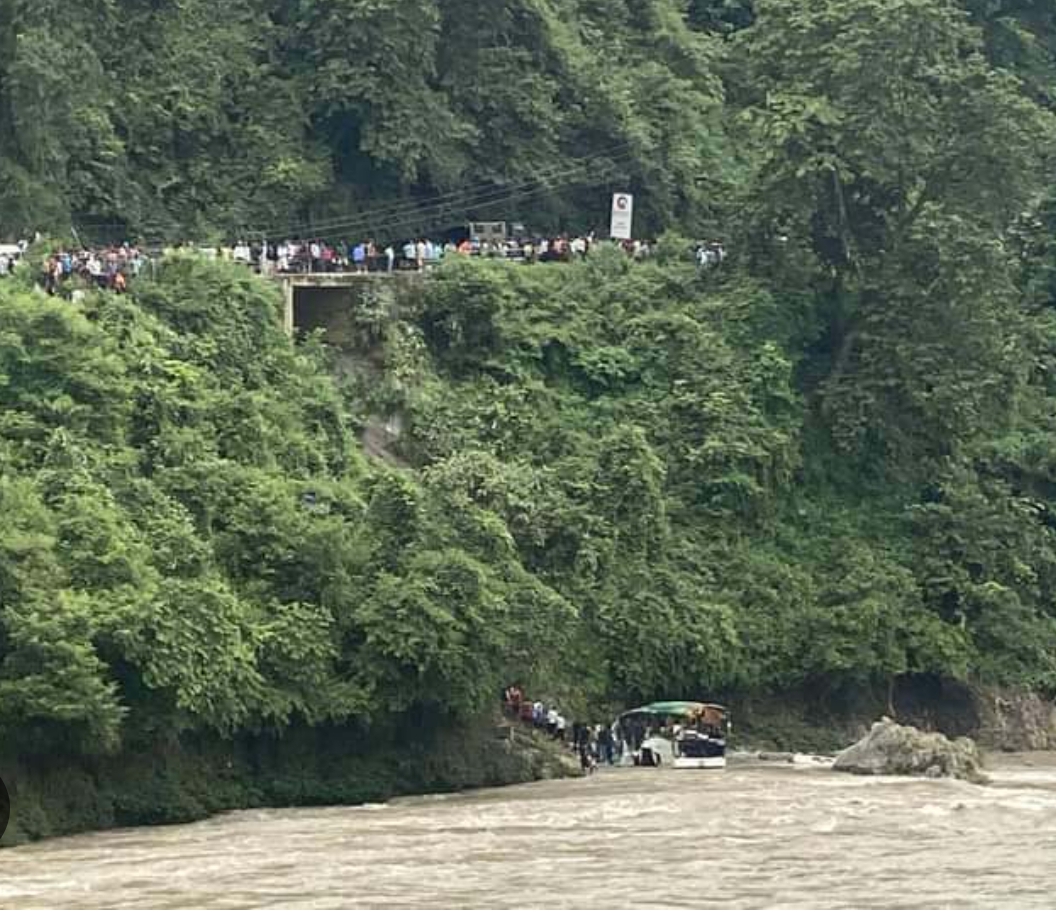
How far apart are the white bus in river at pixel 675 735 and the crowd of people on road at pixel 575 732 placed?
0.08 m

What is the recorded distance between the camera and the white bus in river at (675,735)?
1738 inches

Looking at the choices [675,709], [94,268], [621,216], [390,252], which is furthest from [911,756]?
[621,216]

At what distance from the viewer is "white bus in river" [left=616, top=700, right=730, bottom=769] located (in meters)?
44.2

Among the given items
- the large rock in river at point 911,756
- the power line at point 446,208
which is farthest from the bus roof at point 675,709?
the power line at point 446,208

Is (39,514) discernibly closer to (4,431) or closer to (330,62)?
(4,431)

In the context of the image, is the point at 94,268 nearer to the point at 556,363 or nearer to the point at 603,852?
the point at 556,363

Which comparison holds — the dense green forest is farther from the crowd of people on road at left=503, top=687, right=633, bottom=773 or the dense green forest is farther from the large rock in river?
the large rock in river

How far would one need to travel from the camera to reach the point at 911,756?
41969mm

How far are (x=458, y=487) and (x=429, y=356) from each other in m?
7.54

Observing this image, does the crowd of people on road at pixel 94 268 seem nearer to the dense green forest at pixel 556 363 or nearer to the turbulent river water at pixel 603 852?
the dense green forest at pixel 556 363

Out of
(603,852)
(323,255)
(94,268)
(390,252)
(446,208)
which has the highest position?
(446,208)

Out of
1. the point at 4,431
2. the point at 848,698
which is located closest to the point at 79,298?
the point at 4,431

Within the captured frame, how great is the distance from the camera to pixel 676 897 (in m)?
29.5

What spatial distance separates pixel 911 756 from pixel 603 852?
10.1 meters
